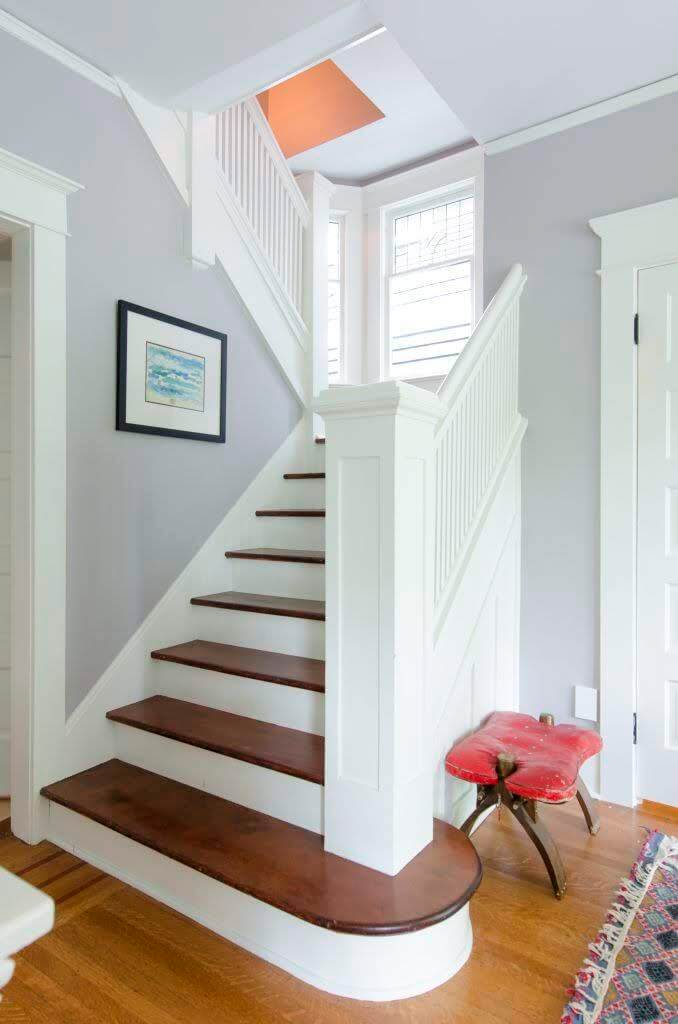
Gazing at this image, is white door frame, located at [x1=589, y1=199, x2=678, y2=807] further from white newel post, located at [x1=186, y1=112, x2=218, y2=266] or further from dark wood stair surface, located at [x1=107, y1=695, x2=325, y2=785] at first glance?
white newel post, located at [x1=186, y1=112, x2=218, y2=266]

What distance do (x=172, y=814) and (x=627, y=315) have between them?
2387mm

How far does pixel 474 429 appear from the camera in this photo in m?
2.25

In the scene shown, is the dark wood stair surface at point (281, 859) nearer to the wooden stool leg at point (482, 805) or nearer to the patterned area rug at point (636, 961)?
the wooden stool leg at point (482, 805)

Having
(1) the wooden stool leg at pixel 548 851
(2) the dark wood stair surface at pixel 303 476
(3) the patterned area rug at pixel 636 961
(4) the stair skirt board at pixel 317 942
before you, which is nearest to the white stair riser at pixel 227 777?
(4) the stair skirt board at pixel 317 942

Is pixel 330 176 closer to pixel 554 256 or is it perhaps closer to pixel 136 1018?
pixel 554 256

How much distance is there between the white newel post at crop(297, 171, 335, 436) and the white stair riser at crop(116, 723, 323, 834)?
1.81 metres

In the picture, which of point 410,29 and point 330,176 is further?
point 330,176

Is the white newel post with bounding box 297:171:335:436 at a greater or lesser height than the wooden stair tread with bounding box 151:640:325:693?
greater

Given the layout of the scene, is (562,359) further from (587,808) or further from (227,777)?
(227,777)

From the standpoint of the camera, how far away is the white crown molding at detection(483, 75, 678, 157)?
2391 mm

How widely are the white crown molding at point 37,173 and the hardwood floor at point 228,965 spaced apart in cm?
215

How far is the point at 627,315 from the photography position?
8.09ft

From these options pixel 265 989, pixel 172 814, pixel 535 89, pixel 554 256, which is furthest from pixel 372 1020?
pixel 535 89

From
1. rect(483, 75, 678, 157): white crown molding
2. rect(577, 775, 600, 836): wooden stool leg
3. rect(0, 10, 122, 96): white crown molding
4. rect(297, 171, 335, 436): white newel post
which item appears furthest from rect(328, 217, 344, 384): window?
rect(577, 775, 600, 836): wooden stool leg
